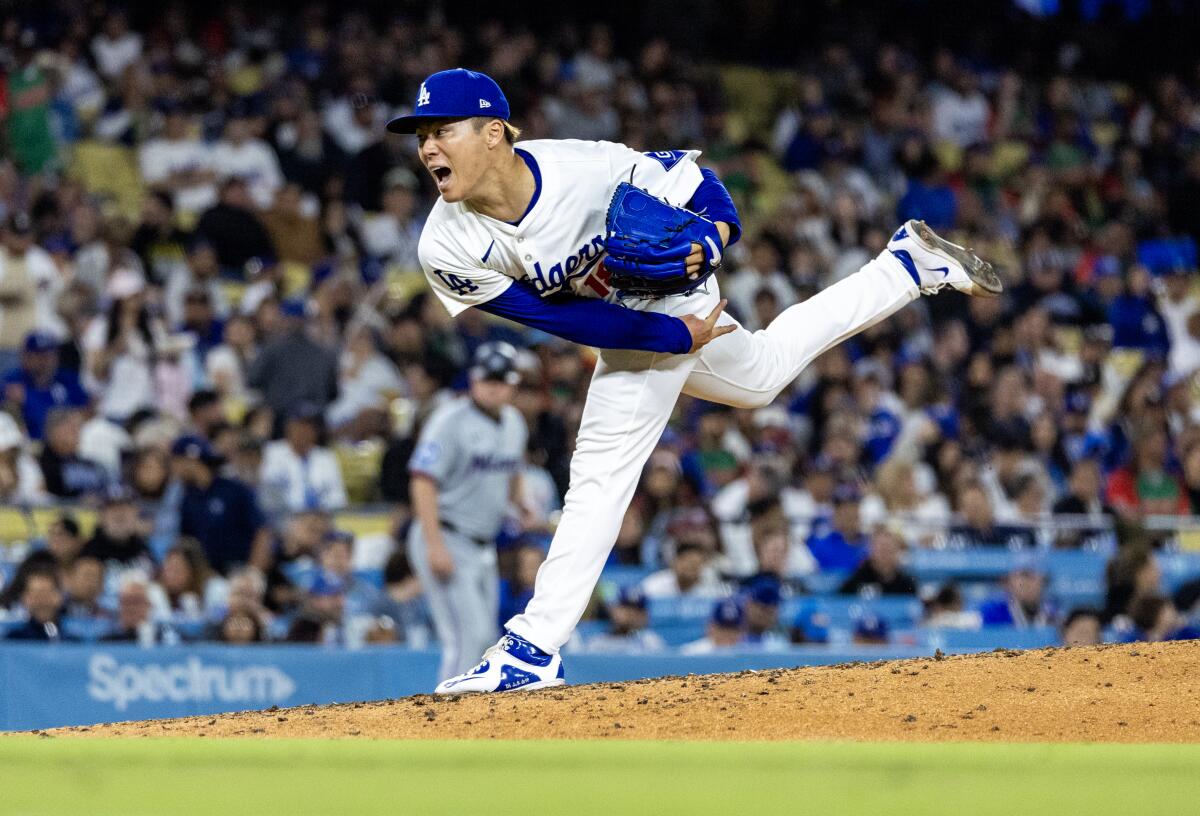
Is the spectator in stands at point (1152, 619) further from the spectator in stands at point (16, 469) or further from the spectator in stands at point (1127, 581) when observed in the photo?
the spectator in stands at point (16, 469)

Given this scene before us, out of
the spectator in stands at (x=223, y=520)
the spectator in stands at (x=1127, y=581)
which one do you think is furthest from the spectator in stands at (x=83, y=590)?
the spectator in stands at (x=1127, y=581)

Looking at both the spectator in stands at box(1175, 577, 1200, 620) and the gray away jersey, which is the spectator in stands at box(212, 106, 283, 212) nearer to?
the gray away jersey

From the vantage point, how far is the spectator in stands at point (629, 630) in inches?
316

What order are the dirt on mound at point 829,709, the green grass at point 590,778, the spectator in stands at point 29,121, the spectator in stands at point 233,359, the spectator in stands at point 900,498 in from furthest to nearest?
the spectator in stands at point 29,121 < the spectator in stands at point 233,359 < the spectator in stands at point 900,498 < the dirt on mound at point 829,709 < the green grass at point 590,778

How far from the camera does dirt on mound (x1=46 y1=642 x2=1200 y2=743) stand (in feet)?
13.2

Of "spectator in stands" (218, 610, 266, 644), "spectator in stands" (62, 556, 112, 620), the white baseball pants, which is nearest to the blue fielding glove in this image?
the white baseball pants

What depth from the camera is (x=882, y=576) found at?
28.5 ft

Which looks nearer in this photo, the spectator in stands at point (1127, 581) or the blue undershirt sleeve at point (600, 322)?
the blue undershirt sleeve at point (600, 322)

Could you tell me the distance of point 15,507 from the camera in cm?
853

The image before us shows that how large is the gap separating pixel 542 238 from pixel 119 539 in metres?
4.37

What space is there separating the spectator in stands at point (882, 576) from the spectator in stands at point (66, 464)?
13.6 feet

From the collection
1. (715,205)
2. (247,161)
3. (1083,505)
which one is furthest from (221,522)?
(1083,505)

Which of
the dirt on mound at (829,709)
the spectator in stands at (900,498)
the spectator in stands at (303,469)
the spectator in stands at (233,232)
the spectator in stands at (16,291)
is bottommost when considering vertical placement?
the dirt on mound at (829,709)

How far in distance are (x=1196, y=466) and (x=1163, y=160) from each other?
18.3 ft
